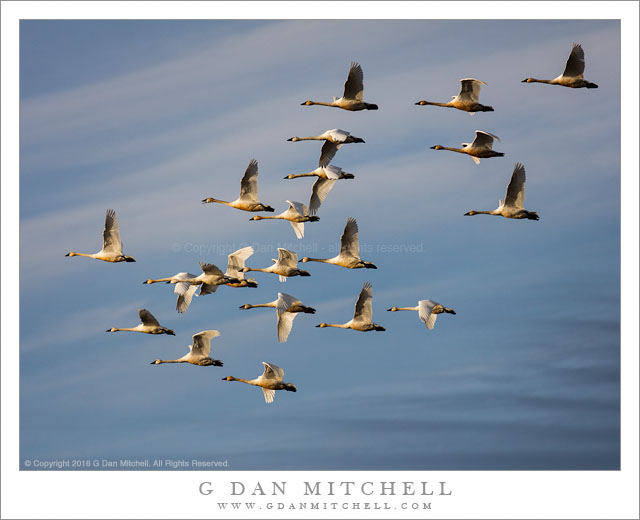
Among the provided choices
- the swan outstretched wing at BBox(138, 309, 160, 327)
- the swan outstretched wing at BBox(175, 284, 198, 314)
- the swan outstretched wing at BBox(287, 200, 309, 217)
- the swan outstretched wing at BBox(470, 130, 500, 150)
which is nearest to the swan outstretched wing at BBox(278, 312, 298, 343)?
the swan outstretched wing at BBox(287, 200, 309, 217)

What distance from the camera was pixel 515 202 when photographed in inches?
2926

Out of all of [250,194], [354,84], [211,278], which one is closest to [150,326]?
[211,278]

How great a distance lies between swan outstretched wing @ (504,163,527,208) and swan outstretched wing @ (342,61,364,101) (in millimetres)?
7136

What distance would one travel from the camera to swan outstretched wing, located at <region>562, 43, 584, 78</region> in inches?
2870

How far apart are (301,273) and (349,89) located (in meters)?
8.20

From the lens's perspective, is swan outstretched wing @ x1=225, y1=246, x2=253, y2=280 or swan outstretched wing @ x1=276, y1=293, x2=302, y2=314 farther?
swan outstretched wing @ x1=225, y1=246, x2=253, y2=280

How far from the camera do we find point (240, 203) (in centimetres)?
7519

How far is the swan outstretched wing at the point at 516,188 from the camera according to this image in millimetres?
73438

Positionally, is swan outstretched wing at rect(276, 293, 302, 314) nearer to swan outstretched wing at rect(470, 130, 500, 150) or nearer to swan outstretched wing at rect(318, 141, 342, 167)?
swan outstretched wing at rect(318, 141, 342, 167)

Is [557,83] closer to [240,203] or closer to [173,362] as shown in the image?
[240,203]

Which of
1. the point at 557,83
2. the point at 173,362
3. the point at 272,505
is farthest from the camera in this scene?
the point at 173,362

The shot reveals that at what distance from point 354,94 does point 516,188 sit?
306 inches

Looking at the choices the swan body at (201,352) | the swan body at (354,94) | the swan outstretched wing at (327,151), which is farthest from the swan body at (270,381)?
the swan body at (354,94)

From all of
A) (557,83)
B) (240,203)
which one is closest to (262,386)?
(240,203)
